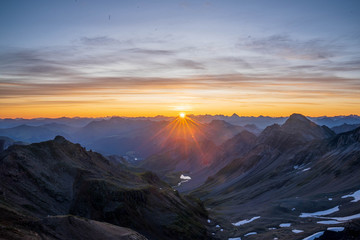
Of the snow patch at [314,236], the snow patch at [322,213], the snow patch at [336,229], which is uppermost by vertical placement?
the snow patch at [336,229]

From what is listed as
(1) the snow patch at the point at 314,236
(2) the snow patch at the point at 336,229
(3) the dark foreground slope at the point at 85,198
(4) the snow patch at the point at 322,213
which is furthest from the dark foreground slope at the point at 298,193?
(3) the dark foreground slope at the point at 85,198

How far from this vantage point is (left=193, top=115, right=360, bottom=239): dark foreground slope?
93188mm

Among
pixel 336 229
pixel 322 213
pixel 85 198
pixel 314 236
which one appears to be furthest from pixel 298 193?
pixel 85 198

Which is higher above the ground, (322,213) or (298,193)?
(322,213)

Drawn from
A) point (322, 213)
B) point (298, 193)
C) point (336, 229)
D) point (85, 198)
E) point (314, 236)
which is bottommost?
point (298, 193)

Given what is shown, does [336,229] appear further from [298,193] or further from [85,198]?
[298,193]

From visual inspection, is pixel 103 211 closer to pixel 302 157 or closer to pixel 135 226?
pixel 135 226

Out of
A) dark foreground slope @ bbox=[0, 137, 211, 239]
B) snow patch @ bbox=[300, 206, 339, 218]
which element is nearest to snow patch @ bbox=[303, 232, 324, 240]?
snow patch @ bbox=[300, 206, 339, 218]

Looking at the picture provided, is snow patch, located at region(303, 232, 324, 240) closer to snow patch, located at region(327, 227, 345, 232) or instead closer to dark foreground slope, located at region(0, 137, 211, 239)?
snow patch, located at region(327, 227, 345, 232)

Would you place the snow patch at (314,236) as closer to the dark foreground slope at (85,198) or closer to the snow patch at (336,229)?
the snow patch at (336,229)

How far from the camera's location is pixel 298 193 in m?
136

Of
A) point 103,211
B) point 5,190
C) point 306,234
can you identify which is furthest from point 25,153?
point 306,234

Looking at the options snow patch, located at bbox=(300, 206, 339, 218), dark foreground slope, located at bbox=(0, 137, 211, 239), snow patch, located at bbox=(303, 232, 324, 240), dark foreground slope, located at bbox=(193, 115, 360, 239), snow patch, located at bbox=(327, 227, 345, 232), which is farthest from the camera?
snow patch, located at bbox=(300, 206, 339, 218)

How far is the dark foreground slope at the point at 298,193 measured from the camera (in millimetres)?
93188
